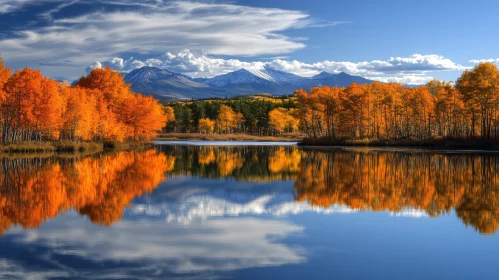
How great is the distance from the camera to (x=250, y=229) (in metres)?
15.1

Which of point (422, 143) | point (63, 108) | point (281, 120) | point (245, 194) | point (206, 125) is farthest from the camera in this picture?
point (206, 125)

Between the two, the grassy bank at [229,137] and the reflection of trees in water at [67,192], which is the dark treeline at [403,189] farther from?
the grassy bank at [229,137]

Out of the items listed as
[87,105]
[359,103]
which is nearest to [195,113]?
[359,103]

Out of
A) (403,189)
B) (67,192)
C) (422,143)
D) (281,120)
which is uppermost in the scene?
(281,120)

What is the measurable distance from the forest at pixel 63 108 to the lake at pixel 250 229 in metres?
37.2

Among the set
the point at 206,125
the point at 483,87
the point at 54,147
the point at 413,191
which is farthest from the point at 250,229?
the point at 206,125

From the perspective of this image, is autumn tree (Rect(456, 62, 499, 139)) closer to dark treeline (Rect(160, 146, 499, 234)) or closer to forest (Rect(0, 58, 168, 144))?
dark treeline (Rect(160, 146, 499, 234))

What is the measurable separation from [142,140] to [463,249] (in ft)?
269

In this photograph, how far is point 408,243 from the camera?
1320 centimetres

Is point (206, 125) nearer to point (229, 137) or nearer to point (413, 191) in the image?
point (229, 137)

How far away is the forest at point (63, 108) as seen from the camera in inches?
2409

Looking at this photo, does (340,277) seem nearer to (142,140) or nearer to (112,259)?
(112,259)

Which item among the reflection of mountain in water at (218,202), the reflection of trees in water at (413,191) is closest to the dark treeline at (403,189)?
the reflection of trees in water at (413,191)

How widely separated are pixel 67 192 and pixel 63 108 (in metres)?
45.4
